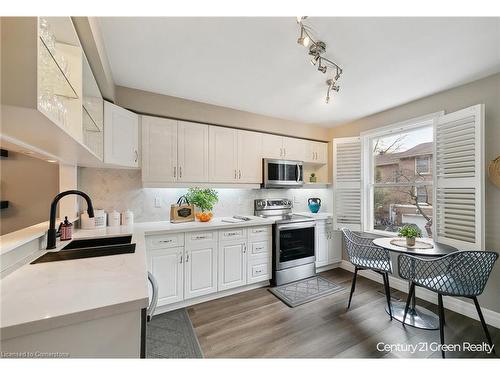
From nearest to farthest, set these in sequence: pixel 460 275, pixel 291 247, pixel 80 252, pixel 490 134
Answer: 1. pixel 80 252
2. pixel 460 275
3. pixel 490 134
4. pixel 291 247

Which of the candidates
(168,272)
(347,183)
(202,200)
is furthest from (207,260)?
(347,183)

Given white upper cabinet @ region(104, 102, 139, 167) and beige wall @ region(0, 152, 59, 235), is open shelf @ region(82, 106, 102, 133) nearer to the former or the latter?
white upper cabinet @ region(104, 102, 139, 167)

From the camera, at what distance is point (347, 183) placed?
3488mm

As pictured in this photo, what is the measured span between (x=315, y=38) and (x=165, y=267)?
2.56 metres

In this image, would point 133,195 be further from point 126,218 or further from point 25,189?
point 25,189

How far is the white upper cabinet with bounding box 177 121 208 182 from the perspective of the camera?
106 inches

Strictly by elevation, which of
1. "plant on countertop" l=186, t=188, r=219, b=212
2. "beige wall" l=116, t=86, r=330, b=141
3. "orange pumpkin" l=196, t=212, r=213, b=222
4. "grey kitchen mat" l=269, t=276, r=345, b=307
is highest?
"beige wall" l=116, t=86, r=330, b=141

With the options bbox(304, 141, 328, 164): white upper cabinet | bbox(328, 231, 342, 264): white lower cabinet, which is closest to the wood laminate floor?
bbox(328, 231, 342, 264): white lower cabinet

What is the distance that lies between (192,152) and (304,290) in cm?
237

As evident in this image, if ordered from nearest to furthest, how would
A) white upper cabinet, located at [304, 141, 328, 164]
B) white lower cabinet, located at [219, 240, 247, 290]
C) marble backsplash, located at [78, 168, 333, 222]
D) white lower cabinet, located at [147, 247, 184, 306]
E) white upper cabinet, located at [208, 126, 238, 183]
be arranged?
1. white lower cabinet, located at [147, 247, 184, 306]
2. marble backsplash, located at [78, 168, 333, 222]
3. white lower cabinet, located at [219, 240, 247, 290]
4. white upper cabinet, located at [208, 126, 238, 183]
5. white upper cabinet, located at [304, 141, 328, 164]

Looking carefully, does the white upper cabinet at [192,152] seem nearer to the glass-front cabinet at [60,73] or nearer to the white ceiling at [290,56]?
the white ceiling at [290,56]

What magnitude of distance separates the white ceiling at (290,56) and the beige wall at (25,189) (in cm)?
133

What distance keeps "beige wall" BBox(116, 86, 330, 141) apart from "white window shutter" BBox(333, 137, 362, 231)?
67 centimetres
